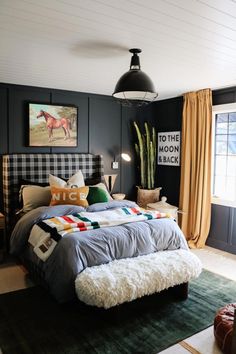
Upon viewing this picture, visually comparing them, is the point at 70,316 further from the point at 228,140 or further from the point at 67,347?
the point at 228,140

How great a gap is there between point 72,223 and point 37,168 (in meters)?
1.62

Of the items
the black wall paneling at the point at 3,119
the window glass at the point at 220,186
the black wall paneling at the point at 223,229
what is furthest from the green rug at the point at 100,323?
the black wall paneling at the point at 3,119

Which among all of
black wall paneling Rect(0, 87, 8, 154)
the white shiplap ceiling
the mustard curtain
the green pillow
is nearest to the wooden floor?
the mustard curtain

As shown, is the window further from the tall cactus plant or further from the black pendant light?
the black pendant light

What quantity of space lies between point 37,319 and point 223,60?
9.71 ft

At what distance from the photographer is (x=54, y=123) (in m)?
4.62

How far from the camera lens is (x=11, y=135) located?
14.2 feet

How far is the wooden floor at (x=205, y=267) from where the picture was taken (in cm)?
231

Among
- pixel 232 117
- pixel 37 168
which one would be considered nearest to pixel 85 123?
pixel 37 168

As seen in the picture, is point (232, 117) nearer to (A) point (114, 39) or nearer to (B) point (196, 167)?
(B) point (196, 167)

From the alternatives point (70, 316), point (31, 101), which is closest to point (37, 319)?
point (70, 316)

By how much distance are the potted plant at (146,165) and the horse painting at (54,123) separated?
3.86 feet

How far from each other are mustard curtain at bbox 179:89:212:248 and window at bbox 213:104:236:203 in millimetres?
210

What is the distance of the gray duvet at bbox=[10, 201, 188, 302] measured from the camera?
2678 mm
